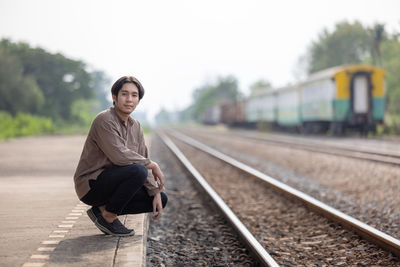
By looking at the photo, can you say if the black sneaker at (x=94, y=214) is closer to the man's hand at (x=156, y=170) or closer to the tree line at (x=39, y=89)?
the man's hand at (x=156, y=170)

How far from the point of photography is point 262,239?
4234 millimetres

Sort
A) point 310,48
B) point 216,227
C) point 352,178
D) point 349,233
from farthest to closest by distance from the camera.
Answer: point 310,48 → point 352,178 → point 216,227 → point 349,233

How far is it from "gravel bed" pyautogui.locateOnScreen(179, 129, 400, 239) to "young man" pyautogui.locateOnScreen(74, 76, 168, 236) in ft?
A: 8.78

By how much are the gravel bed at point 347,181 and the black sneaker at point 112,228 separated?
268 cm

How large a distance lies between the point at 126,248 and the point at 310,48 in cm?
5627

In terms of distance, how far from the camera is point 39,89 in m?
36.1

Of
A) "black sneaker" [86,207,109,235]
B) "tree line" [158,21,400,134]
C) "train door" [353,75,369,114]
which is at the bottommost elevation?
"black sneaker" [86,207,109,235]

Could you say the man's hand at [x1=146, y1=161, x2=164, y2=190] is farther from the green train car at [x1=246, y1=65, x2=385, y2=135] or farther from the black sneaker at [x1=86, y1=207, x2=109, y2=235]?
the green train car at [x1=246, y1=65, x2=385, y2=135]

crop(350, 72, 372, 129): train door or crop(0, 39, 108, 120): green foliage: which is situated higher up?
crop(0, 39, 108, 120): green foliage

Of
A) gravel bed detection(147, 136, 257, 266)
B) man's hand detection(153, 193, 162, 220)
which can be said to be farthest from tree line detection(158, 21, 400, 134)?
man's hand detection(153, 193, 162, 220)

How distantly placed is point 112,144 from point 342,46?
177 feet

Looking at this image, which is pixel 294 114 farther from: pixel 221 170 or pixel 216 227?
pixel 216 227

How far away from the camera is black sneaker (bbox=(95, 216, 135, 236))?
3.33m

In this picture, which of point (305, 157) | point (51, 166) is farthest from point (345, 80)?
point (51, 166)
